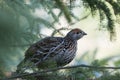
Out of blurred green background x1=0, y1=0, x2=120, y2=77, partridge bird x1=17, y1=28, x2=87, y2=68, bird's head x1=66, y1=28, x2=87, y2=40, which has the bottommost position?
blurred green background x1=0, y1=0, x2=120, y2=77

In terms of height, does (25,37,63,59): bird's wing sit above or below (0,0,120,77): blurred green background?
above

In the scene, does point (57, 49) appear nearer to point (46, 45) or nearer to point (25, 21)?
point (46, 45)

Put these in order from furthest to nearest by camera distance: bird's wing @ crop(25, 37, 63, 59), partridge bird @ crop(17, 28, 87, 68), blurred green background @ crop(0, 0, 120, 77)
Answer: bird's wing @ crop(25, 37, 63, 59) < partridge bird @ crop(17, 28, 87, 68) < blurred green background @ crop(0, 0, 120, 77)

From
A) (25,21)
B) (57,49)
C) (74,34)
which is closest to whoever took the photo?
(25,21)

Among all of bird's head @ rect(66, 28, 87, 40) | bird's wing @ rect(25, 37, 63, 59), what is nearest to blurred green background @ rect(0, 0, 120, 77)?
bird's wing @ rect(25, 37, 63, 59)

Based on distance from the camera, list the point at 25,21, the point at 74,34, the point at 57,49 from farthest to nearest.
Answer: the point at 74,34, the point at 57,49, the point at 25,21

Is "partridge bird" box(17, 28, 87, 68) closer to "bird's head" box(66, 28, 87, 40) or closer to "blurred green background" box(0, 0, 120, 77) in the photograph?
"bird's head" box(66, 28, 87, 40)

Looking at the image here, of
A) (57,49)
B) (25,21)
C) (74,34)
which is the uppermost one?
(74,34)

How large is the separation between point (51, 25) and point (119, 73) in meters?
1.75

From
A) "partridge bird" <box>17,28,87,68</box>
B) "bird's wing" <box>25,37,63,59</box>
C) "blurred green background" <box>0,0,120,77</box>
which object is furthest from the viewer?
"bird's wing" <box>25,37,63,59</box>

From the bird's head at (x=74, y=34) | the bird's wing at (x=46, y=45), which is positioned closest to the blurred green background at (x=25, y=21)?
the bird's wing at (x=46, y=45)

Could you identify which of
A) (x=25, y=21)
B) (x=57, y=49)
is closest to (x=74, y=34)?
(x=57, y=49)

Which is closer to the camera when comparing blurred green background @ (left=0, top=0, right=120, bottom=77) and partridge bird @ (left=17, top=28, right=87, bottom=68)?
blurred green background @ (left=0, top=0, right=120, bottom=77)

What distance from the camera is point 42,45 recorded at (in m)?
3.46
